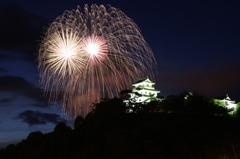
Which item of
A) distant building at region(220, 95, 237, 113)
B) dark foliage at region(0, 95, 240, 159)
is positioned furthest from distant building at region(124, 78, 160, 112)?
distant building at region(220, 95, 237, 113)

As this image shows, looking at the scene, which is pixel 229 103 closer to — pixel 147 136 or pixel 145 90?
pixel 145 90

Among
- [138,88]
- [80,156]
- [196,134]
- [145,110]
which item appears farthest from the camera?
[138,88]

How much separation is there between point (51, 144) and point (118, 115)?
9306 mm

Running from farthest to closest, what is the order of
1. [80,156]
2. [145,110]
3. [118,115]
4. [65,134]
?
[145,110], [118,115], [65,134], [80,156]

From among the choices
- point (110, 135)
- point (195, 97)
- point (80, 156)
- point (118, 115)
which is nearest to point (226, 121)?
point (195, 97)

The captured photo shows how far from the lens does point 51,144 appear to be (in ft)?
124

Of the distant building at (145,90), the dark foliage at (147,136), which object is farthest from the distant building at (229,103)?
the dark foliage at (147,136)


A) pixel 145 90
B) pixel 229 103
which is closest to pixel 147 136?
pixel 145 90

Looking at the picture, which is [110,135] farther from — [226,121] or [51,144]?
[226,121]

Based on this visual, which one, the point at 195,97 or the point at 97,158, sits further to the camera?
the point at 195,97

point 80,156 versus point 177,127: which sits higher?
point 177,127

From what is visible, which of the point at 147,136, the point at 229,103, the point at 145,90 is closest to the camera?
the point at 147,136

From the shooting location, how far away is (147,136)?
3294 centimetres

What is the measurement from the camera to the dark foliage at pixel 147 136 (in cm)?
2900
